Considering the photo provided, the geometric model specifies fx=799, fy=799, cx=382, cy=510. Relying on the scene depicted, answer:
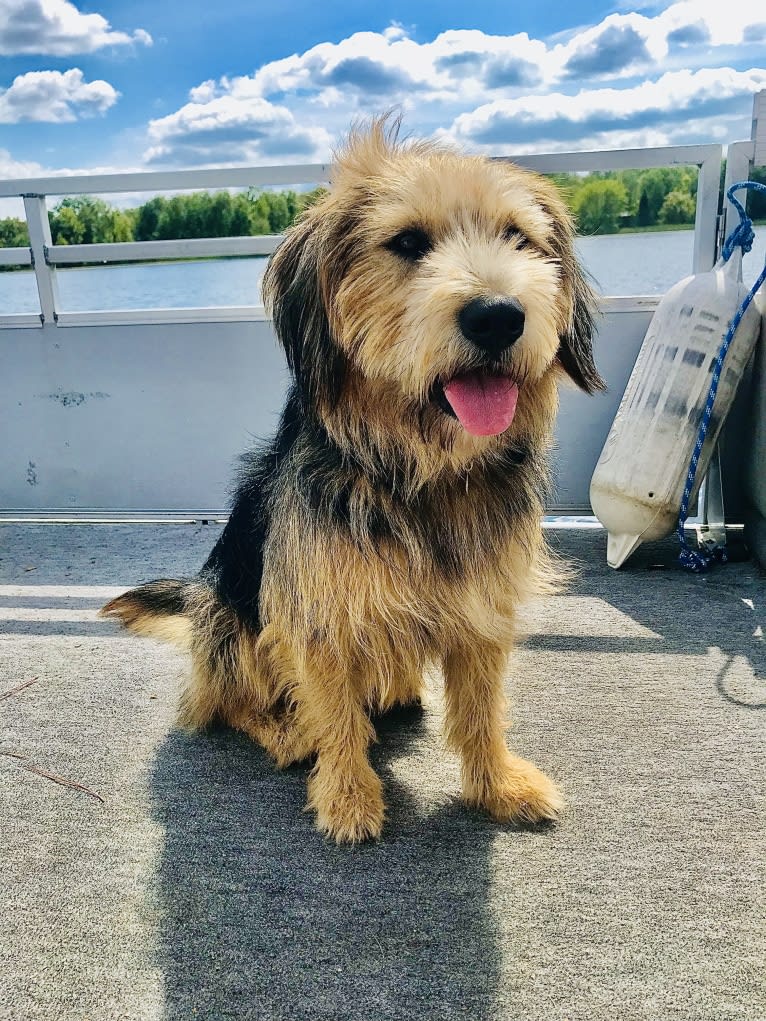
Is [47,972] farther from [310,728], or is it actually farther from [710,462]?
[710,462]

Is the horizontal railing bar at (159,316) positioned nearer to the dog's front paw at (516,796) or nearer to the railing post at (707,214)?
the railing post at (707,214)

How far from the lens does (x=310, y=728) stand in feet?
6.09

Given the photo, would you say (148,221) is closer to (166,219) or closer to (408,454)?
(166,219)

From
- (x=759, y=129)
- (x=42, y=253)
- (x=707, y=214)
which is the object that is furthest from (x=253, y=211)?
(x=759, y=129)

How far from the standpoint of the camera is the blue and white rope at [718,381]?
2977 millimetres

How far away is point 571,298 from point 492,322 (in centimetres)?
43

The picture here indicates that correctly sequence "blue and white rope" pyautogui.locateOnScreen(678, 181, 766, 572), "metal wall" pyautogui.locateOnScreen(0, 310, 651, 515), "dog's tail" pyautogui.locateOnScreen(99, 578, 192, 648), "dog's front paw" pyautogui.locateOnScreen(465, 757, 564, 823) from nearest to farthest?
"dog's front paw" pyautogui.locateOnScreen(465, 757, 564, 823) < "dog's tail" pyautogui.locateOnScreen(99, 578, 192, 648) < "blue and white rope" pyautogui.locateOnScreen(678, 181, 766, 572) < "metal wall" pyautogui.locateOnScreen(0, 310, 651, 515)

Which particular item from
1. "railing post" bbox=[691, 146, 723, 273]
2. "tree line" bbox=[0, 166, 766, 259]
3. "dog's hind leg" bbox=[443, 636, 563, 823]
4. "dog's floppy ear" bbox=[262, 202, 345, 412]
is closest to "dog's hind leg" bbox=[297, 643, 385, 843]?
"dog's hind leg" bbox=[443, 636, 563, 823]

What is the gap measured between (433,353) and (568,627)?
5.32ft

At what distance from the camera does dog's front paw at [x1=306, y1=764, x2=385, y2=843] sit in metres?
1.74

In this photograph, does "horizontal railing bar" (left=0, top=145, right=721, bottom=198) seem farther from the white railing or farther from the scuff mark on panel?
the scuff mark on panel

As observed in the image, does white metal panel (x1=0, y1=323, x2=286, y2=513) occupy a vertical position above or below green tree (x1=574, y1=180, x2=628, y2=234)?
below

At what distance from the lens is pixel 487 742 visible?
1.84 meters

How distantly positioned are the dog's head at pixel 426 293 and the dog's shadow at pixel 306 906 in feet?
2.83
